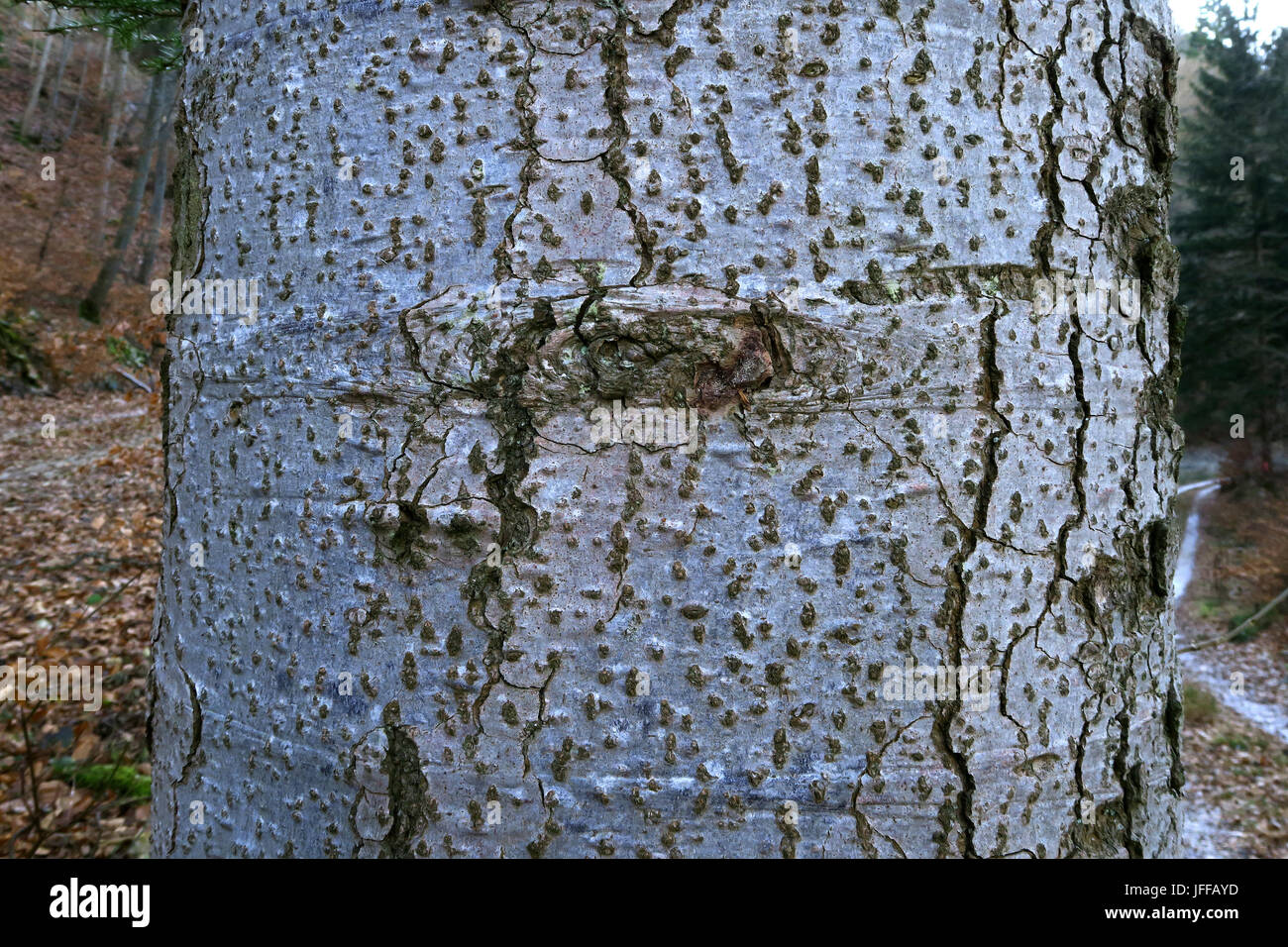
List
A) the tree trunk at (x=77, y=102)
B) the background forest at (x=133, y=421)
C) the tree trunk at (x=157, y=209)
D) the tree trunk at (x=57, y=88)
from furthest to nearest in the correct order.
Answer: the tree trunk at (x=57, y=88) < the tree trunk at (x=77, y=102) < the tree trunk at (x=157, y=209) < the background forest at (x=133, y=421)

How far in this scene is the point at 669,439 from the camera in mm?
794

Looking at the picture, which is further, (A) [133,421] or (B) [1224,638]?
(A) [133,421]

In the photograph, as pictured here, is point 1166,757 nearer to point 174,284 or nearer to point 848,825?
point 848,825

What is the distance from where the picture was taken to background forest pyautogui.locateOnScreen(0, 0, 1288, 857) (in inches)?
168

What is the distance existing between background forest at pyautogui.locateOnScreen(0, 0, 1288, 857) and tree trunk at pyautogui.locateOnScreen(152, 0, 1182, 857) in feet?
1.80

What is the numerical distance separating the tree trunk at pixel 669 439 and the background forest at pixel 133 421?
0.55 metres

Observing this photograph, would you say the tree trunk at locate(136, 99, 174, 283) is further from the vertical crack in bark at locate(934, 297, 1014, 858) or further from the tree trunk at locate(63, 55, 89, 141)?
the vertical crack in bark at locate(934, 297, 1014, 858)

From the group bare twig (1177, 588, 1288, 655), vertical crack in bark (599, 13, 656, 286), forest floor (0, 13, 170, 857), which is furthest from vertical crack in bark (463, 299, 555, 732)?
forest floor (0, 13, 170, 857)

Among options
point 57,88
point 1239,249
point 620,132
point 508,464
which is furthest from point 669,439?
point 57,88

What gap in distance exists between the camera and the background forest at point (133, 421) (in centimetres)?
A: 427

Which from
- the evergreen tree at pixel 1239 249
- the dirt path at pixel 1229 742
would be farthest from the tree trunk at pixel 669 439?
the evergreen tree at pixel 1239 249

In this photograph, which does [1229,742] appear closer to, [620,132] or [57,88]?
[620,132]

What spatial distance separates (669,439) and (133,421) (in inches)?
479

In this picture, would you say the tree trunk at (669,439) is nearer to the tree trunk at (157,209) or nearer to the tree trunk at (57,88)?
the tree trunk at (157,209)
